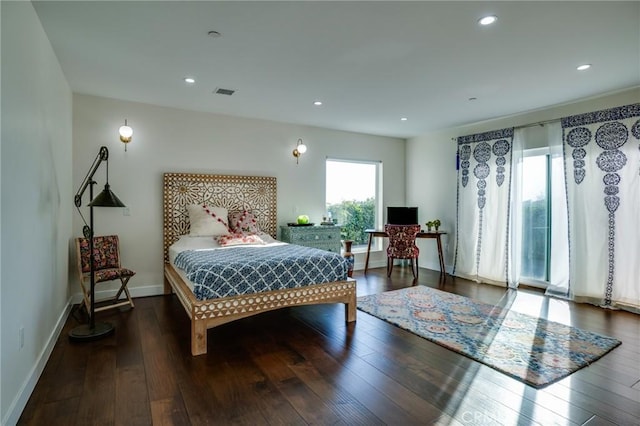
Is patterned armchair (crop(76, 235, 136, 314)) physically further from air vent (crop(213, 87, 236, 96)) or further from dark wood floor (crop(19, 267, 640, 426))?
air vent (crop(213, 87, 236, 96))

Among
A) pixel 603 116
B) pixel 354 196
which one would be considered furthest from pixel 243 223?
pixel 603 116

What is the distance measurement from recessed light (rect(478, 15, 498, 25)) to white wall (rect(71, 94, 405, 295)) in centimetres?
367

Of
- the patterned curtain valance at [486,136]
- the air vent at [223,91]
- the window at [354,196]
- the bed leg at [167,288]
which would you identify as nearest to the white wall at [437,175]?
the patterned curtain valance at [486,136]

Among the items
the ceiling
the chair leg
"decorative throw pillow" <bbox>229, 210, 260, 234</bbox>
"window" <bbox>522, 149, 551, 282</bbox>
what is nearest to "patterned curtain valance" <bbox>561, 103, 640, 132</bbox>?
the ceiling

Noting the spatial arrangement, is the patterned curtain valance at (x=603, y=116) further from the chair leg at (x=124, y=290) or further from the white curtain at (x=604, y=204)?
the chair leg at (x=124, y=290)

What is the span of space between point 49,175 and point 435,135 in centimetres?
590

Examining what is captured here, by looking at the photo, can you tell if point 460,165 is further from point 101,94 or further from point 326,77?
point 101,94

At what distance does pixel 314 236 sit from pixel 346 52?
3.12 m

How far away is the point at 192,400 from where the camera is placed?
7.29 feet

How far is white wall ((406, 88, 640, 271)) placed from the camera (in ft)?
19.3

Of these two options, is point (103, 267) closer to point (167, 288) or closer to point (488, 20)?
point (167, 288)

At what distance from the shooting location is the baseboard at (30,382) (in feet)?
6.37

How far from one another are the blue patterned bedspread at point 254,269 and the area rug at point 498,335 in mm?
936

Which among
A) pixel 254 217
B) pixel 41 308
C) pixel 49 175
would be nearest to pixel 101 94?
pixel 49 175
